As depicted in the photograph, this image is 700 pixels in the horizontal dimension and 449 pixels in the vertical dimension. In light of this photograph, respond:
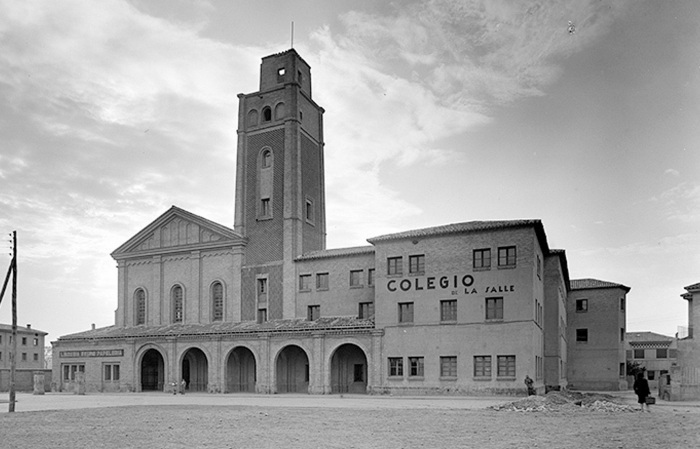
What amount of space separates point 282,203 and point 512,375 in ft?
77.6

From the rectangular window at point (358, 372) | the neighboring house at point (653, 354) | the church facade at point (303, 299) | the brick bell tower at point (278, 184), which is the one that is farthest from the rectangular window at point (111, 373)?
the neighboring house at point (653, 354)

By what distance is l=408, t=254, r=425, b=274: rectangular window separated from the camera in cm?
4369

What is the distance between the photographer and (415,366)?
42.8m

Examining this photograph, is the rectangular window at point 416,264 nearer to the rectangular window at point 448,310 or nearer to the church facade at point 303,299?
the church facade at point 303,299

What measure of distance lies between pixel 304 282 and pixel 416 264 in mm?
11119

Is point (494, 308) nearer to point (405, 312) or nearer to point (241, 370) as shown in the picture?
point (405, 312)

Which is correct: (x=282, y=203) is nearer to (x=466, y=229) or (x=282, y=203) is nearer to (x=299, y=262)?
(x=299, y=262)

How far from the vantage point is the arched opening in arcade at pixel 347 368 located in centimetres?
4712

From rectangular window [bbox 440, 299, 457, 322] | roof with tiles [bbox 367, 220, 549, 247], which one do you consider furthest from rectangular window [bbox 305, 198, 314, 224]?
rectangular window [bbox 440, 299, 457, 322]

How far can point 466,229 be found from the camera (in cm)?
4203

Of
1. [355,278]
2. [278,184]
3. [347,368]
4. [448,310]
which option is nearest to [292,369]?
[347,368]

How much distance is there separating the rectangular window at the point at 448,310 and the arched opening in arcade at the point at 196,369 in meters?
21.1

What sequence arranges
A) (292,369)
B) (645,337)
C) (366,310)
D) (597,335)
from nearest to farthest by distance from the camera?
1. (366,310)
2. (292,369)
3. (597,335)
4. (645,337)

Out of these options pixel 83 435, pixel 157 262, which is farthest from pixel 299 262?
pixel 83 435
